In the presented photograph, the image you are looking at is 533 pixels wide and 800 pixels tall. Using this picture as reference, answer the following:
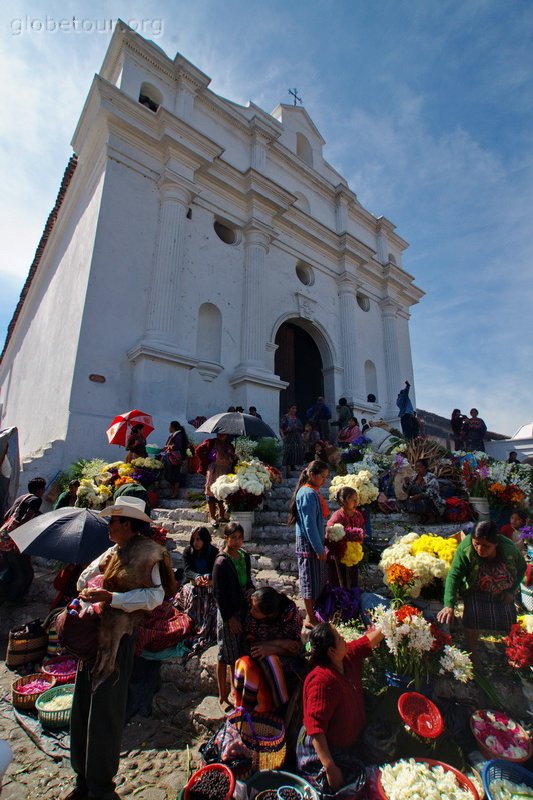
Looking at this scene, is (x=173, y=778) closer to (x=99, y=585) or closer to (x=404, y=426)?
(x=99, y=585)

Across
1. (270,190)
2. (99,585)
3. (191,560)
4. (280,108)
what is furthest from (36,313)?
(99,585)

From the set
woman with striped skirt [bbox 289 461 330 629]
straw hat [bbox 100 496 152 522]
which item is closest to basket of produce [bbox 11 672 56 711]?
straw hat [bbox 100 496 152 522]

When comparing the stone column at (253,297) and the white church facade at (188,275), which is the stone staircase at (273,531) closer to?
the white church facade at (188,275)

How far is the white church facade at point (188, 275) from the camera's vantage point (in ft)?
31.7

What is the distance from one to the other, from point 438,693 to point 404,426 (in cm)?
1020

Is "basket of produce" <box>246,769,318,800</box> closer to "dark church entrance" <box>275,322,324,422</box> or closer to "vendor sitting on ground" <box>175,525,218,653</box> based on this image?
"vendor sitting on ground" <box>175,525,218,653</box>

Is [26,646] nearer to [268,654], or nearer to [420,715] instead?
[268,654]

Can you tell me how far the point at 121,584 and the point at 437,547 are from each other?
2565mm

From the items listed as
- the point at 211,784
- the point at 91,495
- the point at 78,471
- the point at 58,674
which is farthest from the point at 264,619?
the point at 78,471

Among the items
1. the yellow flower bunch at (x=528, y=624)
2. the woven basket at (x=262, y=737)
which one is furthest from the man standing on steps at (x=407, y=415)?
the woven basket at (x=262, y=737)

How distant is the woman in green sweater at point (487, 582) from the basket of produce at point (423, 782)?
3.71 ft

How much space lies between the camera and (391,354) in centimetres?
1708

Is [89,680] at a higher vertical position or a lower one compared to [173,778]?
higher

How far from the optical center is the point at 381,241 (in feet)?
61.8
